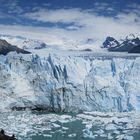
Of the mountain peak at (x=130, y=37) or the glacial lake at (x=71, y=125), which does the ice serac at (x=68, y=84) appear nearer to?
the glacial lake at (x=71, y=125)

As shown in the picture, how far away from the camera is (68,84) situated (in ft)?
76.9

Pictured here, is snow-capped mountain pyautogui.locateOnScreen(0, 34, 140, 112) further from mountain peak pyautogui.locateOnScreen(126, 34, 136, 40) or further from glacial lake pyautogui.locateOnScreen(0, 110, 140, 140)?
mountain peak pyautogui.locateOnScreen(126, 34, 136, 40)

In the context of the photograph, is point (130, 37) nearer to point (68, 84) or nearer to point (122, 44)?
point (122, 44)

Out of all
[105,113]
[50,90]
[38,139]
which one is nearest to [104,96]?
[105,113]

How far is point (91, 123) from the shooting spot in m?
20.1

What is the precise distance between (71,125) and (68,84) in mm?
3937

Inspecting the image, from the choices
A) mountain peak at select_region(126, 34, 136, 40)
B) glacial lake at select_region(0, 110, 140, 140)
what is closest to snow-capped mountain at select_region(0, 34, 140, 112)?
glacial lake at select_region(0, 110, 140, 140)

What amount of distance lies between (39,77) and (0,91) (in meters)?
2.42

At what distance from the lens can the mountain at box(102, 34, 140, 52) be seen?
2438 inches

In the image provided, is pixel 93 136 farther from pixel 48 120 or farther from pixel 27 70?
pixel 27 70

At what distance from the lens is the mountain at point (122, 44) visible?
203 feet

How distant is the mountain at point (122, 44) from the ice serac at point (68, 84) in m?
36.2

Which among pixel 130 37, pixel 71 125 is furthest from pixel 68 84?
pixel 130 37

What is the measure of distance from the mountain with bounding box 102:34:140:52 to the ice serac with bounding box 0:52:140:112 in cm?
3617
